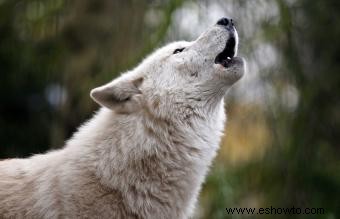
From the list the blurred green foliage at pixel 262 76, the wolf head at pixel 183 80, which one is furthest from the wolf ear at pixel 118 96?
the blurred green foliage at pixel 262 76

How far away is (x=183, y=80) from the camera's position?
4.98m

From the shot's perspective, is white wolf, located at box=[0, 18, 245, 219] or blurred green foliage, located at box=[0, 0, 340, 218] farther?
blurred green foliage, located at box=[0, 0, 340, 218]

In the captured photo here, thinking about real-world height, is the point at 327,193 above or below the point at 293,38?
below

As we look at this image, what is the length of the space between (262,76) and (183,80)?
2523mm

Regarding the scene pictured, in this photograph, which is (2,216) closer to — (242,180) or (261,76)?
(261,76)

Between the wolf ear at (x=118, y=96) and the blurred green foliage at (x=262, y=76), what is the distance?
249 cm

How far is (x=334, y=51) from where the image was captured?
857 centimetres

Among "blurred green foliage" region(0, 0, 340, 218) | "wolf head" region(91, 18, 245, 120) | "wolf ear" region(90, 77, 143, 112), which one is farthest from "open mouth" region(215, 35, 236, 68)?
"blurred green foliage" region(0, 0, 340, 218)

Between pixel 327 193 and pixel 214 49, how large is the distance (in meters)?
3.85

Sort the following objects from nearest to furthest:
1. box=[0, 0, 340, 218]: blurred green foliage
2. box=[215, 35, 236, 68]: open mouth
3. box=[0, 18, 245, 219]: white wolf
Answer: box=[0, 18, 245, 219]: white wolf < box=[215, 35, 236, 68]: open mouth < box=[0, 0, 340, 218]: blurred green foliage

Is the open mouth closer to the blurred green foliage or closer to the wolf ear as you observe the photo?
the wolf ear

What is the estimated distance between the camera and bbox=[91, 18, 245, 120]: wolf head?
4844mm

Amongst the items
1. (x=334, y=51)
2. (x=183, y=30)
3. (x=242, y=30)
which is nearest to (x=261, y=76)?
(x=242, y=30)

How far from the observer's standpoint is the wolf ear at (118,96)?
479 centimetres
